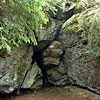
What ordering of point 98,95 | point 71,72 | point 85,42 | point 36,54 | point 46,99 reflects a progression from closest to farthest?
1. point 98,95
2. point 46,99
3. point 85,42
4. point 71,72
5. point 36,54

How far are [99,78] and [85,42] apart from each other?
1.98 m

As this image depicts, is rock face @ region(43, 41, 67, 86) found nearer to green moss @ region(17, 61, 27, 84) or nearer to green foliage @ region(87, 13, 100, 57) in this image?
green moss @ region(17, 61, 27, 84)

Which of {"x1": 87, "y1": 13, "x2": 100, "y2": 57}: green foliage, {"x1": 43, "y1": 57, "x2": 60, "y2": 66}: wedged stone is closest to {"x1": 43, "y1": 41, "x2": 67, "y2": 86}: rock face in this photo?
{"x1": 43, "y1": 57, "x2": 60, "y2": 66}: wedged stone

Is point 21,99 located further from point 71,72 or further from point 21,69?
point 71,72

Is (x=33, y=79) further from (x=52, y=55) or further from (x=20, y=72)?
(x=52, y=55)

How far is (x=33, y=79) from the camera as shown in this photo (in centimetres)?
557

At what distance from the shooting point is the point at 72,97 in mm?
4375

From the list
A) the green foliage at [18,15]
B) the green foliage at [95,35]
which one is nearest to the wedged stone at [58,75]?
the green foliage at [95,35]

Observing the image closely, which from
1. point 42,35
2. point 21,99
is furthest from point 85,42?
point 21,99

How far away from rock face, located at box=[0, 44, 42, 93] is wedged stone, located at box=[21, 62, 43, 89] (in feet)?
0.43

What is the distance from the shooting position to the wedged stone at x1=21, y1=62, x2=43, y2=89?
5.36 metres

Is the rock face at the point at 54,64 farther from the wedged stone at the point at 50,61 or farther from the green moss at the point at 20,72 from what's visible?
the green moss at the point at 20,72

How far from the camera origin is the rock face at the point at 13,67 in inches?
171

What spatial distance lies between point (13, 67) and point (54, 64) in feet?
9.03
